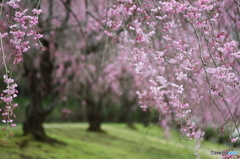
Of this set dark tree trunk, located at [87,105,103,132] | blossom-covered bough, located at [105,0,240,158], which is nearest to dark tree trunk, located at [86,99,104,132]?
dark tree trunk, located at [87,105,103,132]

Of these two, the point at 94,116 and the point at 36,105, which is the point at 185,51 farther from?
the point at 94,116

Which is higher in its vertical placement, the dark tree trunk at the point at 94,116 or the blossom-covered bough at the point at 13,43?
the blossom-covered bough at the point at 13,43

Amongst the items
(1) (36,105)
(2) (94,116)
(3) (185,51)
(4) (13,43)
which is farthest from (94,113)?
(4) (13,43)

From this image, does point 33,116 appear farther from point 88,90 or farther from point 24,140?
point 88,90

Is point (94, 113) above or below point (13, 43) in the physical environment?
below

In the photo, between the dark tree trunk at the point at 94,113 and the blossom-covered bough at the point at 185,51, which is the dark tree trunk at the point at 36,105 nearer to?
the blossom-covered bough at the point at 185,51

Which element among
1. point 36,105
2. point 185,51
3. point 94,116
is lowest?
point 94,116

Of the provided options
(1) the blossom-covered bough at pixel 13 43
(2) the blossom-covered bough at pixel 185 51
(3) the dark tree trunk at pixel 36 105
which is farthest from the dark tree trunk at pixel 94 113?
(1) the blossom-covered bough at pixel 13 43

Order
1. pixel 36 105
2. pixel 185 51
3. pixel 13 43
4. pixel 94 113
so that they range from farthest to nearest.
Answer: pixel 94 113 < pixel 36 105 < pixel 185 51 < pixel 13 43

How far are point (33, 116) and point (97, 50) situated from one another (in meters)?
2.36

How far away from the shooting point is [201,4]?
2.24m

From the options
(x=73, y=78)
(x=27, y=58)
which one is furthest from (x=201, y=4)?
(x=73, y=78)

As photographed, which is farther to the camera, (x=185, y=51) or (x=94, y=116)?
(x=94, y=116)

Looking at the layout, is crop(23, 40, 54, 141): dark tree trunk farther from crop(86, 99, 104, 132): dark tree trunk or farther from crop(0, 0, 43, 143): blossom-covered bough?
crop(86, 99, 104, 132): dark tree trunk
